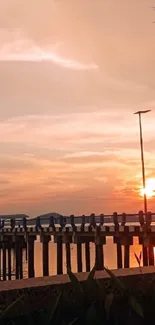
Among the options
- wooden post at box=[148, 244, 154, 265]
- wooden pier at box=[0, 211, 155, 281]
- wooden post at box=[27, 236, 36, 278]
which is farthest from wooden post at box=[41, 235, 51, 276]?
wooden post at box=[148, 244, 154, 265]

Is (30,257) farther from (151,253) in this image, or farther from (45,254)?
(151,253)

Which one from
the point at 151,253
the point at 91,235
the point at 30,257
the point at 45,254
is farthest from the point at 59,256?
the point at 151,253

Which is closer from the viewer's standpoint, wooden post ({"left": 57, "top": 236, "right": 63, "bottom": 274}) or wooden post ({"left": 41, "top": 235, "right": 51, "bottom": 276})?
wooden post ({"left": 57, "top": 236, "right": 63, "bottom": 274})

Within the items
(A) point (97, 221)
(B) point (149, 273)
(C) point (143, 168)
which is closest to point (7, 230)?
(A) point (97, 221)

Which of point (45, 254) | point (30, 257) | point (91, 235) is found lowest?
point (30, 257)

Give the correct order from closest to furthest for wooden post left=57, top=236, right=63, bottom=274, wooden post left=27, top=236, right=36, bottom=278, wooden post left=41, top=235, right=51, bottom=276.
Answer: wooden post left=57, top=236, right=63, bottom=274, wooden post left=41, top=235, right=51, bottom=276, wooden post left=27, top=236, right=36, bottom=278

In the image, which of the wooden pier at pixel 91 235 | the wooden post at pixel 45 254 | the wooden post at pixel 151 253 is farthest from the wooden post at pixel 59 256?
the wooden post at pixel 151 253

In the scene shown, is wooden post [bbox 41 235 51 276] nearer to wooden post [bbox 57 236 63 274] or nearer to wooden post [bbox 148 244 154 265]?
wooden post [bbox 57 236 63 274]

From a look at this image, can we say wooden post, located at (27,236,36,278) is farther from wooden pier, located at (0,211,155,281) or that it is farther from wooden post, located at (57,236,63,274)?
wooden post, located at (57,236,63,274)

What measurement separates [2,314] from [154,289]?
873 millimetres

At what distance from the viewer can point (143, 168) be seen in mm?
44406

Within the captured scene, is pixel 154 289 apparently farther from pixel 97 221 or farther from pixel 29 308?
Result: pixel 97 221

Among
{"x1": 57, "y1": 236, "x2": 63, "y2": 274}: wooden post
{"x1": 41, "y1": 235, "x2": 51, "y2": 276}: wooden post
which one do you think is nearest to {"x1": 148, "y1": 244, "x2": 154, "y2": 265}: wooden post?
{"x1": 57, "y1": 236, "x2": 63, "y2": 274}: wooden post

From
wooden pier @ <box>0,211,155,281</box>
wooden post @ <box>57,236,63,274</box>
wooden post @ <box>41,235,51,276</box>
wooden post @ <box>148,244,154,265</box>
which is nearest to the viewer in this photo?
wooden post @ <box>148,244,154,265</box>
